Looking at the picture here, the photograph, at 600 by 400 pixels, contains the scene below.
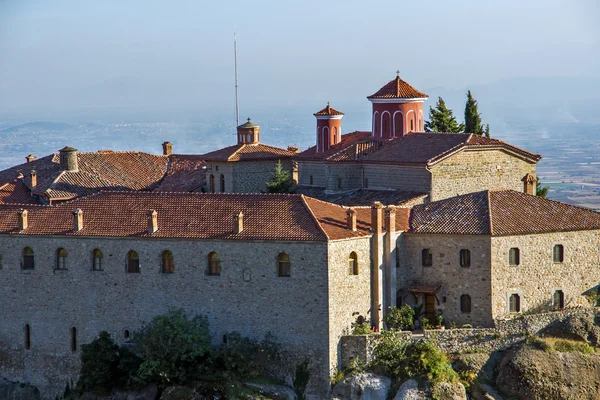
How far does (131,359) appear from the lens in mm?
51375

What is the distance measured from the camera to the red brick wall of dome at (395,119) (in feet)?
225

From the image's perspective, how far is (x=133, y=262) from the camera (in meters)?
52.3

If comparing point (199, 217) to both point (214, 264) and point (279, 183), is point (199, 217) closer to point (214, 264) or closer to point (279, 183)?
point (214, 264)

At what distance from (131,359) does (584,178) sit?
15253 centimetres

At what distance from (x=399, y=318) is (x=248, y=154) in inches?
886

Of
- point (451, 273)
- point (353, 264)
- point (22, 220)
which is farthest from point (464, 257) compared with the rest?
point (22, 220)

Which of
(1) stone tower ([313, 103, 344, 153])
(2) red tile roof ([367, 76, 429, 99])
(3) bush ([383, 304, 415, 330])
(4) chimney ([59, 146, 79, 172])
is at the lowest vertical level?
(3) bush ([383, 304, 415, 330])

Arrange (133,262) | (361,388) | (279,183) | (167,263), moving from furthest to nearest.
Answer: (279,183), (133,262), (167,263), (361,388)

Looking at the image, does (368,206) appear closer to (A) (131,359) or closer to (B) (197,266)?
(B) (197,266)

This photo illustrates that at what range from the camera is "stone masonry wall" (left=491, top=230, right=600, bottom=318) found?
52094 mm

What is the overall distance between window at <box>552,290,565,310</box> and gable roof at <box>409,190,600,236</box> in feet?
9.55

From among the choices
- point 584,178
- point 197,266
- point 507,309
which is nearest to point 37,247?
point 197,266

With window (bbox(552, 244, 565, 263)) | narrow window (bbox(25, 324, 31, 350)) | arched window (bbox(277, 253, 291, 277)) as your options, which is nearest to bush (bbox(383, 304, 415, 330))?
arched window (bbox(277, 253, 291, 277))

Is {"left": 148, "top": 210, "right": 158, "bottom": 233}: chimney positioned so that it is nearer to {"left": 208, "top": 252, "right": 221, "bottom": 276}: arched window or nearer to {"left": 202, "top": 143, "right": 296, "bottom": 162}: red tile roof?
{"left": 208, "top": 252, "right": 221, "bottom": 276}: arched window
